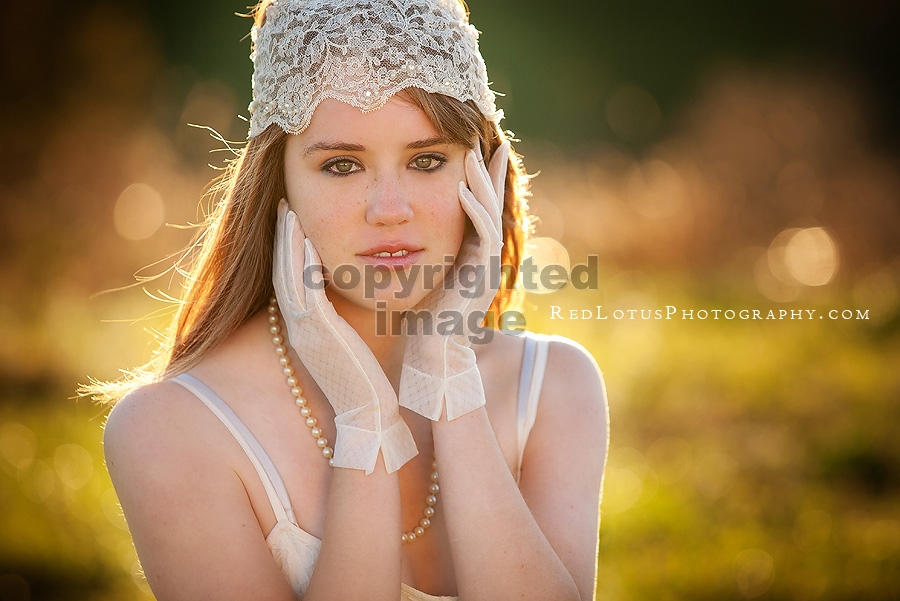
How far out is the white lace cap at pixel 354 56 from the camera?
90.4 inches

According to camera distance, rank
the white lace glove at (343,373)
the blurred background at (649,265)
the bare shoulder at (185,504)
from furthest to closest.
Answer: the blurred background at (649,265) < the white lace glove at (343,373) < the bare shoulder at (185,504)

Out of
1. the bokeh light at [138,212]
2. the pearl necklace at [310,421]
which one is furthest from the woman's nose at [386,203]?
the bokeh light at [138,212]

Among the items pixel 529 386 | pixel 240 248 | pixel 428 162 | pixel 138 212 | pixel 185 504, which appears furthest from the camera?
pixel 138 212

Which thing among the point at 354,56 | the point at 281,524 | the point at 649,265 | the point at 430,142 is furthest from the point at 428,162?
the point at 649,265

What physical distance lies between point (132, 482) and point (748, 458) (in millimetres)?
4095

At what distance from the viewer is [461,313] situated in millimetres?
2428

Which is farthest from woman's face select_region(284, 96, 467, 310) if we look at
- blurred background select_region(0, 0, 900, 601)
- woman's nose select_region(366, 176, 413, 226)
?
blurred background select_region(0, 0, 900, 601)

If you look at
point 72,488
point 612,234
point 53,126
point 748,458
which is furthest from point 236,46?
point 748,458

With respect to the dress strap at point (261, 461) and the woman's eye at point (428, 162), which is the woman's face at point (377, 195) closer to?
the woman's eye at point (428, 162)

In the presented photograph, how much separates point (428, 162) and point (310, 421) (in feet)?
2.76

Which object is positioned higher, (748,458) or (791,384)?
(791,384)

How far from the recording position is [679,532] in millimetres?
4547

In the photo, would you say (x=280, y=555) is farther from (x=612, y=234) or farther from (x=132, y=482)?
(x=612, y=234)

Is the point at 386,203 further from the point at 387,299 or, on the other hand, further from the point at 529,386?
the point at 529,386
